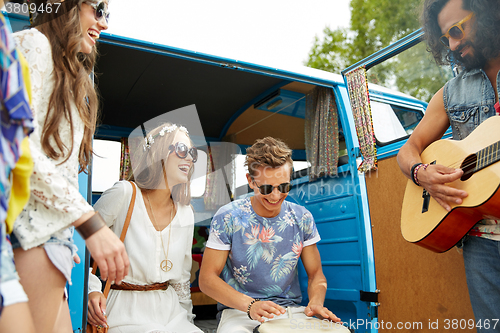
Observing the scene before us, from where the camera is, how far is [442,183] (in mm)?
1777

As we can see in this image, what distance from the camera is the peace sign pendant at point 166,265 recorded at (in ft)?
7.64

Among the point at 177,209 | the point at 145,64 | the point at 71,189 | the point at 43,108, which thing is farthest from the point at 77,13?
the point at 145,64

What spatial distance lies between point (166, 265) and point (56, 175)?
1.47 m

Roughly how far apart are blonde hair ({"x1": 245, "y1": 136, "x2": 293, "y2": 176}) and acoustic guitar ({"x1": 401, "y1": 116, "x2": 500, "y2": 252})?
86 centimetres

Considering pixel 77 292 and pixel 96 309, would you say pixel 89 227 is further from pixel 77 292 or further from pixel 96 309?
pixel 96 309

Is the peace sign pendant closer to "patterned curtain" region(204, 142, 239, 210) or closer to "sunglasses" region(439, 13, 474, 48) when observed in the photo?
"sunglasses" region(439, 13, 474, 48)

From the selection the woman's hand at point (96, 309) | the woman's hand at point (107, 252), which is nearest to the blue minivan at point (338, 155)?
the woman's hand at point (96, 309)

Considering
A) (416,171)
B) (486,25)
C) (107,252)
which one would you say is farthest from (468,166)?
(107,252)

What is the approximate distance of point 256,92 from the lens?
13.3 feet

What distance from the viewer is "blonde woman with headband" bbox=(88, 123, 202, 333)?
2135 mm

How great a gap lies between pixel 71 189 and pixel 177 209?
1519 millimetres

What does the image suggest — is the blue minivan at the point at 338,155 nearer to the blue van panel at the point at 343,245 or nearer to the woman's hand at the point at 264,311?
the blue van panel at the point at 343,245

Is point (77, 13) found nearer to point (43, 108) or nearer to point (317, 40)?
point (43, 108)

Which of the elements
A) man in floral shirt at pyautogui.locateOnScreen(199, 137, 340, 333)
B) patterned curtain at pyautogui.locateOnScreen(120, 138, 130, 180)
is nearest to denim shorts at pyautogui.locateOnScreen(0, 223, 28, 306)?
man in floral shirt at pyautogui.locateOnScreen(199, 137, 340, 333)
